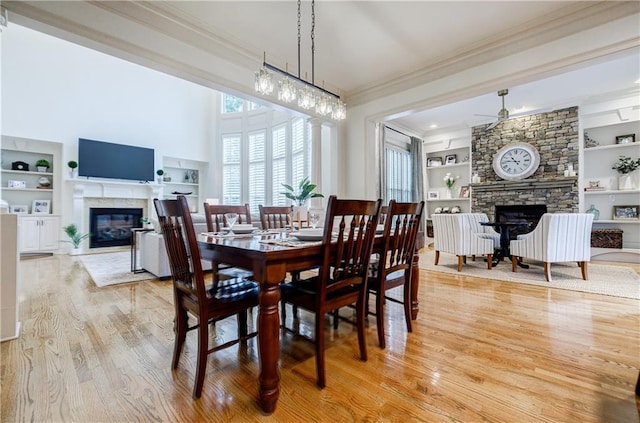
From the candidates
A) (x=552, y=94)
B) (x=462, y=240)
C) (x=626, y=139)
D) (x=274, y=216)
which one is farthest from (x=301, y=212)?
(x=626, y=139)

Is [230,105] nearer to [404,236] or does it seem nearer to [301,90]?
[301,90]

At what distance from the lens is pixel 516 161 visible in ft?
20.1

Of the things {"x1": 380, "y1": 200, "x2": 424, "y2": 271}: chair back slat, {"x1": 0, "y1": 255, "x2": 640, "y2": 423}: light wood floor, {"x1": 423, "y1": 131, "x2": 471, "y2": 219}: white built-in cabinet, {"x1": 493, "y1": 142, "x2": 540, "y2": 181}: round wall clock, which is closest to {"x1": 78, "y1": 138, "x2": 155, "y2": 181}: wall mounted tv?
{"x1": 0, "y1": 255, "x2": 640, "y2": 423}: light wood floor

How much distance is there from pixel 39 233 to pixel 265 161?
508 centimetres

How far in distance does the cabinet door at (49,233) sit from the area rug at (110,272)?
117cm

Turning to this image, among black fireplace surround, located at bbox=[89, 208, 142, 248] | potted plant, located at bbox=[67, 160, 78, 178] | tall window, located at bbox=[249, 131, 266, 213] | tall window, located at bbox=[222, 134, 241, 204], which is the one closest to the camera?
potted plant, located at bbox=[67, 160, 78, 178]

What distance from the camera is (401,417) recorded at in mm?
1212

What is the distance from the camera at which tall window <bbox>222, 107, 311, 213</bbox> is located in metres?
6.88

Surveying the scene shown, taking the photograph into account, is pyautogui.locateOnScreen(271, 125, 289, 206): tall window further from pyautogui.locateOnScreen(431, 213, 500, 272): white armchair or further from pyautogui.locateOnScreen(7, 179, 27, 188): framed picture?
pyautogui.locateOnScreen(7, 179, 27, 188): framed picture

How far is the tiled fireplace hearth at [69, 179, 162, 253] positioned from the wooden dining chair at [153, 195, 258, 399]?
6.38 metres

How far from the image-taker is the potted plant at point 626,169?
496 cm

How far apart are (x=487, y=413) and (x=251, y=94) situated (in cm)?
384

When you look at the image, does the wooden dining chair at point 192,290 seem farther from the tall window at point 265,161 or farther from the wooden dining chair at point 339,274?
the tall window at point 265,161

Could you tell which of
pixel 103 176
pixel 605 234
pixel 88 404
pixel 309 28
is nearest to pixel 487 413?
pixel 88 404
